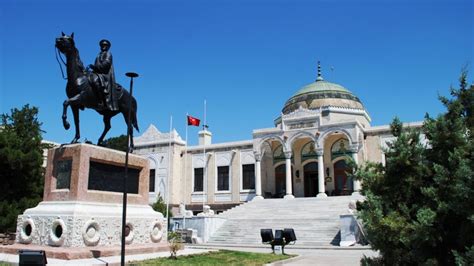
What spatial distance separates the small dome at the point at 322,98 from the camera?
35406 mm

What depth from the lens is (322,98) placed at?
3584 centimetres

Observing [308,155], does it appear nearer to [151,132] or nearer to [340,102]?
[340,102]

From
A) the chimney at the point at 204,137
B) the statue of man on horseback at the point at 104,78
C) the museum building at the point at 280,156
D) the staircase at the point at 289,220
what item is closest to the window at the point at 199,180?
the museum building at the point at 280,156

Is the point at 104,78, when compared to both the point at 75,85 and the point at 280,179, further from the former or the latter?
the point at 280,179

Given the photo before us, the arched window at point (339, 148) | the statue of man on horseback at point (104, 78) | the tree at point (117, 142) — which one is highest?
the tree at point (117, 142)

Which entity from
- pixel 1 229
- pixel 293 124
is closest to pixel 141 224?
pixel 1 229

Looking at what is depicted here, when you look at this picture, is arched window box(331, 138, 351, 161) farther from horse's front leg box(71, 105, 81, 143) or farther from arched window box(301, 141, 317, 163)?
horse's front leg box(71, 105, 81, 143)

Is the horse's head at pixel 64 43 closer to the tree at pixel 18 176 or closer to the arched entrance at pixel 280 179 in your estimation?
the tree at pixel 18 176

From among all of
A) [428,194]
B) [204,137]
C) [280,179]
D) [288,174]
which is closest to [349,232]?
[288,174]

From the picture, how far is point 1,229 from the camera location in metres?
17.6

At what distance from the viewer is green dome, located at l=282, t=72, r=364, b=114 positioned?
3541cm

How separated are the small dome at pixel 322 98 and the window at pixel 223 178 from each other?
26.4 feet

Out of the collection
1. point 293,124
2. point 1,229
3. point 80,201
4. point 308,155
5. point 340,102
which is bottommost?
point 1,229

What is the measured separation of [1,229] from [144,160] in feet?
32.0
